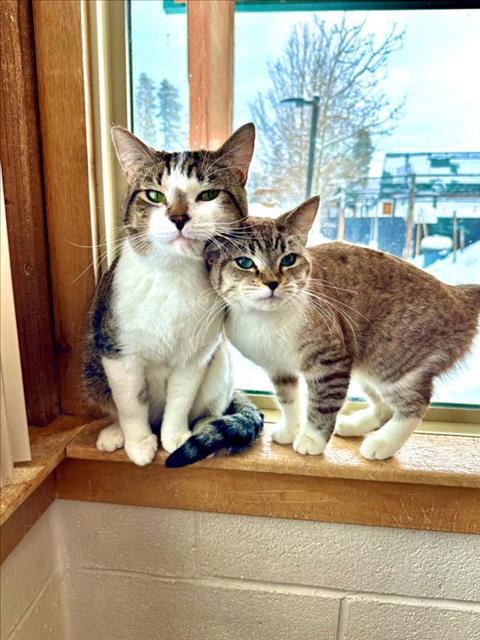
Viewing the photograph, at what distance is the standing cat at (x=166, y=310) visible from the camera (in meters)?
0.80

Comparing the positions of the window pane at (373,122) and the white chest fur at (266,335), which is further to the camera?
the window pane at (373,122)

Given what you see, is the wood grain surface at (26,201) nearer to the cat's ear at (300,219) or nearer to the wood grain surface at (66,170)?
the wood grain surface at (66,170)

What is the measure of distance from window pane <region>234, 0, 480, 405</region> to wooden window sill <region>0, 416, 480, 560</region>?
197 millimetres

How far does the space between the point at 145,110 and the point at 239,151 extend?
34 centimetres

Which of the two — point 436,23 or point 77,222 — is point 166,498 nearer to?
point 77,222

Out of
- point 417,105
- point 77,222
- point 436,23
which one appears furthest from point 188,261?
point 436,23

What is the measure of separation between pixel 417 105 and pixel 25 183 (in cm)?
81

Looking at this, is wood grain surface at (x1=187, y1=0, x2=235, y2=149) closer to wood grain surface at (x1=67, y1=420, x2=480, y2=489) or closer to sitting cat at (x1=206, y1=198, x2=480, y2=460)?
sitting cat at (x1=206, y1=198, x2=480, y2=460)

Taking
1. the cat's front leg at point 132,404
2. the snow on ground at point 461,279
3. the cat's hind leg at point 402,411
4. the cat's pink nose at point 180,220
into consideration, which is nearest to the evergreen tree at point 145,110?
the snow on ground at point 461,279

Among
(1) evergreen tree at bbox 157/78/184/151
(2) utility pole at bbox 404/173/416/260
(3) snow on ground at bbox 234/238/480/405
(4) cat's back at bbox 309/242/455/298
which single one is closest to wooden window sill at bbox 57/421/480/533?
(3) snow on ground at bbox 234/238/480/405

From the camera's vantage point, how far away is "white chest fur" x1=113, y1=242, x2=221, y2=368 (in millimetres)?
838

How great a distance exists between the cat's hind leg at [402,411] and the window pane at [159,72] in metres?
0.68

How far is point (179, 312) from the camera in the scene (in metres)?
0.84

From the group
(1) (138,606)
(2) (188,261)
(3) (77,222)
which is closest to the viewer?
(2) (188,261)
